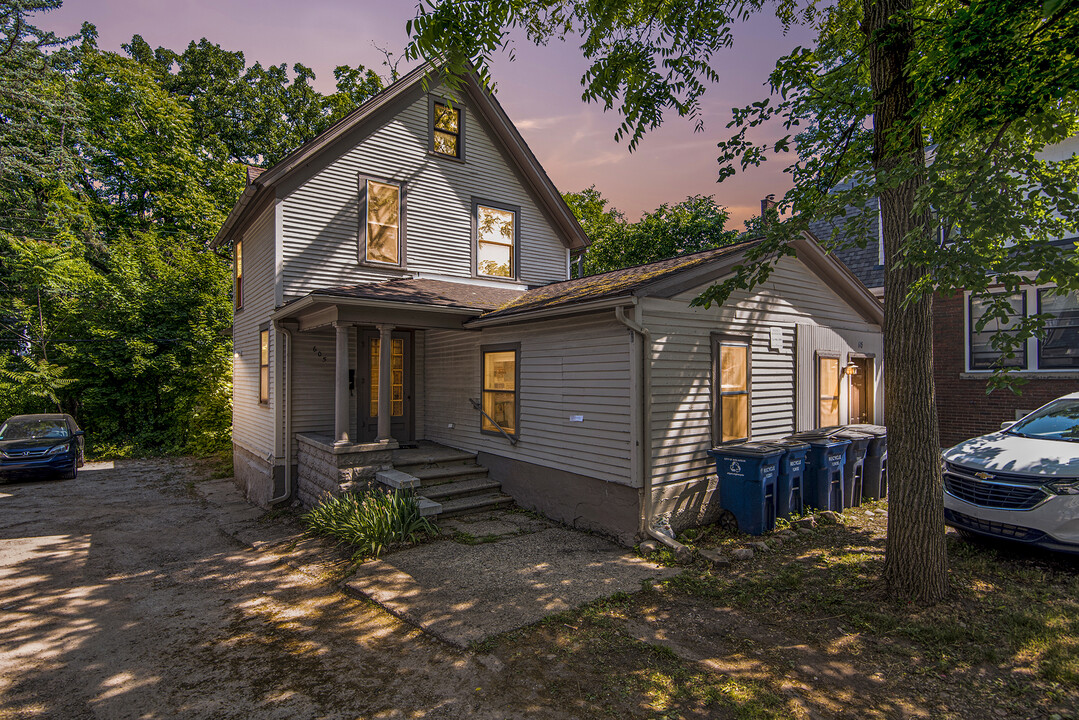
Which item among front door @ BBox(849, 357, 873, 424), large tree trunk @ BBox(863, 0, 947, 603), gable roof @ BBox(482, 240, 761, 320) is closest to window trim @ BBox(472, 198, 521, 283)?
gable roof @ BBox(482, 240, 761, 320)

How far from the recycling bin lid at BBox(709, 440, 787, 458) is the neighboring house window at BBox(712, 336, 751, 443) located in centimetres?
39

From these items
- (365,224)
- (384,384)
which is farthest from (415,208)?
(384,384)

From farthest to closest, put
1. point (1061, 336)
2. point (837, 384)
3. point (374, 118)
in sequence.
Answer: point (1061, 336) < point (374, 118) < point (837, 384)

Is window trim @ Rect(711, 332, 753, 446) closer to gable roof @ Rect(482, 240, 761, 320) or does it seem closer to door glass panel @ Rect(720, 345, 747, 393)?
door glass panel @ Rect(720, 345, 747, 393)

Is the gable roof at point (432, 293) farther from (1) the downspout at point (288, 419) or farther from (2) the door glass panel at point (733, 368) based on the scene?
(2) the door glass panel at point (733, 368)

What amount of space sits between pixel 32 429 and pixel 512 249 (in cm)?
1354

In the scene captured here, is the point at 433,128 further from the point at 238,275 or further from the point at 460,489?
the point at 460,489

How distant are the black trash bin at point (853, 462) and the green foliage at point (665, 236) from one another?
1114 centimetres

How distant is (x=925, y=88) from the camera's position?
177 inches

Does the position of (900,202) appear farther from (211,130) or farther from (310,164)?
(211,130)

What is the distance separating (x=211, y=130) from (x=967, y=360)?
103 ft

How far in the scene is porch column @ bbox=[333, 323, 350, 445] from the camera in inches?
340

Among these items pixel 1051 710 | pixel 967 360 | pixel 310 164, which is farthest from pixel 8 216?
pixel 967 360

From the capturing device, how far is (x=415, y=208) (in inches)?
440
